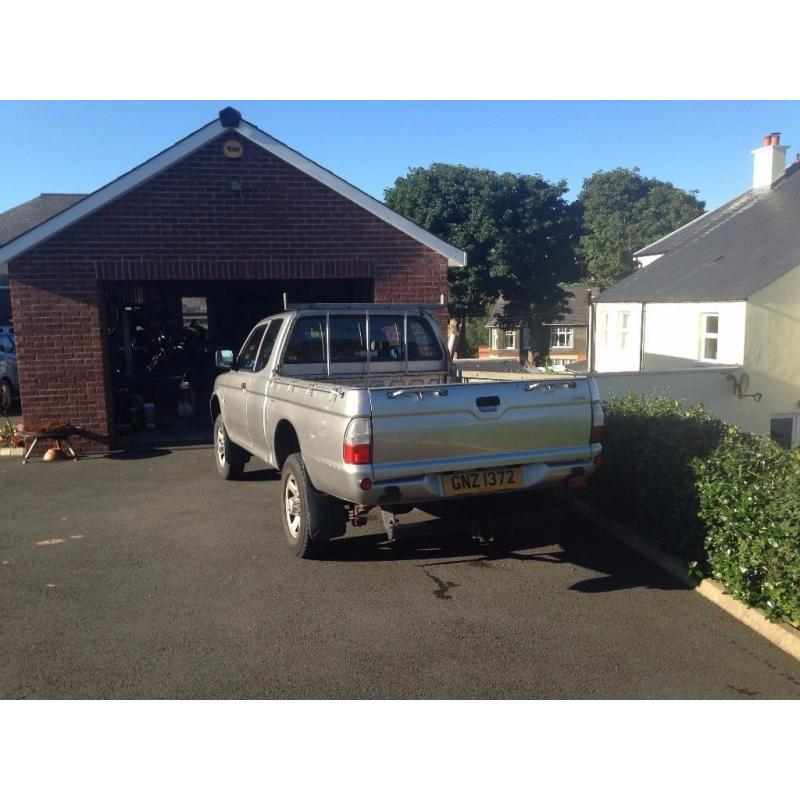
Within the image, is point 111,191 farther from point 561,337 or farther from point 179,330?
point 561,337

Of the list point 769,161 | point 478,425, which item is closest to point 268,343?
point 478,425

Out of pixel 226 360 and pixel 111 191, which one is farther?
pixel 111 191

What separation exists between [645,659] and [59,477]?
8.01m

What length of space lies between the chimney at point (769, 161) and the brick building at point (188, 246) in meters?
17.0

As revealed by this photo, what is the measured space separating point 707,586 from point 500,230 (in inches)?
1192

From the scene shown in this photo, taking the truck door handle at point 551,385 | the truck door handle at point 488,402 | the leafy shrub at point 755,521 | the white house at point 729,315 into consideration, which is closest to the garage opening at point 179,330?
the white house at point 729,315

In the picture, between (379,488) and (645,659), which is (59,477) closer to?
(379,488)

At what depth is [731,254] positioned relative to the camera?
66.0 ft

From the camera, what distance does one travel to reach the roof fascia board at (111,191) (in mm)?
10227

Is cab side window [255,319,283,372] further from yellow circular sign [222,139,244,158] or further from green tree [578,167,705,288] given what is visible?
green tree [578,167,705,288]

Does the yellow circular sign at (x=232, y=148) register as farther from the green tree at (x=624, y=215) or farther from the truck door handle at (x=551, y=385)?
the green tree at (x=624, y=215)

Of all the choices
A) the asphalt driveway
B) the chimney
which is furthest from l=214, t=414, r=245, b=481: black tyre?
the chimney

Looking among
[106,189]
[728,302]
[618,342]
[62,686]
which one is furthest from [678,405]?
[618,342]

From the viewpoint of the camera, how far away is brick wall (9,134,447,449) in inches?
414
